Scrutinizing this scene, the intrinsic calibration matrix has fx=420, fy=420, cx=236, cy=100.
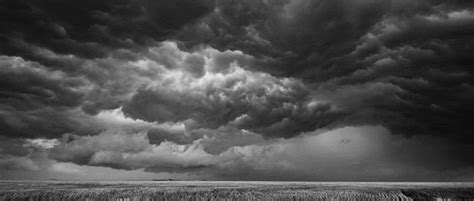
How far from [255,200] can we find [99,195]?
15.3 metres

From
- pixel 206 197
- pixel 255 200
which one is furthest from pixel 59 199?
pixel 255 200

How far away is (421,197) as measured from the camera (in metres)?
45.7

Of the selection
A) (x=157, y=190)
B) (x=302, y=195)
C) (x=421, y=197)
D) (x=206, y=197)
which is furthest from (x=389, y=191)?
(x=157, y=190)

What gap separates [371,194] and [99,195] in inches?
1105

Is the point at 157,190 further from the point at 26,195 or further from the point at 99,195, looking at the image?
the point at 26,195

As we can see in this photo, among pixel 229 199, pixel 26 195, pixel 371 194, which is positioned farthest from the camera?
pixel 371 194

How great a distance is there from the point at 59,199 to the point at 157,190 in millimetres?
9291

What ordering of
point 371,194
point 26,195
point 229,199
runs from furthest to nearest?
1. point 371,194
2. point 229,199
3. point 26,195

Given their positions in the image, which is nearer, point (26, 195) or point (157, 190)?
point (26, 195)

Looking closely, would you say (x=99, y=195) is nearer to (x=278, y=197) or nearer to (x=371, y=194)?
(x=278, y=197)

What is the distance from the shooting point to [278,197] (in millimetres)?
42594

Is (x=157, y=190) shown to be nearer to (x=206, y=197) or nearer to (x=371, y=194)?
(x=206, y=197)

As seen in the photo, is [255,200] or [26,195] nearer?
[26,195]

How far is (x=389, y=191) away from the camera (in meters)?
46.9
